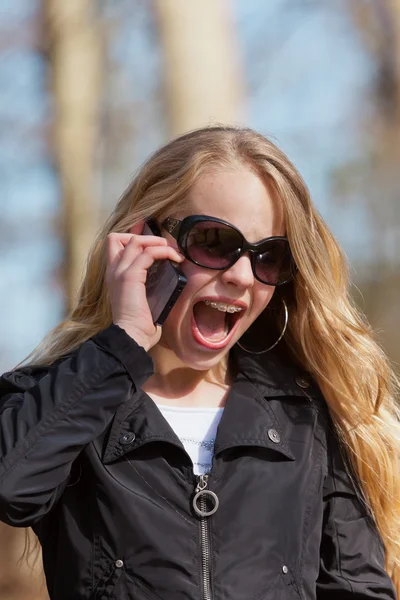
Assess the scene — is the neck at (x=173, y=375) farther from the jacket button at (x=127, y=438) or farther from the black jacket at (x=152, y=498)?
the jacket button at (x=127, y=438)

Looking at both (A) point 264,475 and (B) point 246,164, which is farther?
(B) point 246,164

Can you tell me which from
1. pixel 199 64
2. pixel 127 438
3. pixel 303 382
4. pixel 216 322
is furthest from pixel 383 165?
pixel 127 438

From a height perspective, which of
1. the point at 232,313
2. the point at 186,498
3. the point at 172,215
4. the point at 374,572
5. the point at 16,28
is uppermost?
the point at 16,28

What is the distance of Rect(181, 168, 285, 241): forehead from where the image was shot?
2518 millimetres

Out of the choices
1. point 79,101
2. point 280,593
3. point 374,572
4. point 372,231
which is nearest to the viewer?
point 280,593

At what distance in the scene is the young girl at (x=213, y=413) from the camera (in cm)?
226

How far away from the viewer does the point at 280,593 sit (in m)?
2.31

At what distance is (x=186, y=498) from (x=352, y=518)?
20.6 inches

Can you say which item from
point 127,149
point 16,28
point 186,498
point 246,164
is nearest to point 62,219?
point 127,149

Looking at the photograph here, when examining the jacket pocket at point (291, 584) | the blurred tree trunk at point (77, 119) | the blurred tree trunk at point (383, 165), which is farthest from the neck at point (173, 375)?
the blurred tree trunk at point (383, 165)

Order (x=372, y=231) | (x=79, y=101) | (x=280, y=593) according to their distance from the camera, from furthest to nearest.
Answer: (x=372, y=231) → (x=79, y=101) → (x=280, y=593)

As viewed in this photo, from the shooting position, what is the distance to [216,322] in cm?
262

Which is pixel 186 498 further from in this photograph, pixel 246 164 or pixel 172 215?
pixel 246 164

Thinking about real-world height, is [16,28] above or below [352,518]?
above
